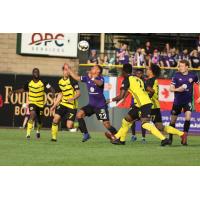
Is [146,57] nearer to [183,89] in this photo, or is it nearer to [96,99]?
[96,99]

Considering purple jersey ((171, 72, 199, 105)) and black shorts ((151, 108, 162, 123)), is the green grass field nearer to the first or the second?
purple jersey ((171, 72, 199, 105))

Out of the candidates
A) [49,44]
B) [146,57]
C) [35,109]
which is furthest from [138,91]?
[49,44]

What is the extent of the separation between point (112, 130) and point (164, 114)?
11.6 metres

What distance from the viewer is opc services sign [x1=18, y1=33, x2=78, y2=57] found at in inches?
1377

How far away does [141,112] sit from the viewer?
61.8 ft

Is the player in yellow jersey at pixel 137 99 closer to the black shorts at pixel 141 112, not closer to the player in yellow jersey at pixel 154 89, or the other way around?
the black shorts at pixel 141 112

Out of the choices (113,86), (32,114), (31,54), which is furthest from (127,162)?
(31,54)

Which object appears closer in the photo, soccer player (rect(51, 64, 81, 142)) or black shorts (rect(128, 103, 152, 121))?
black shorts (rect(128, 103, 152, 121))

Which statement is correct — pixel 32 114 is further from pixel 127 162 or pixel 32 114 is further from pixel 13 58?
pixel 13 58

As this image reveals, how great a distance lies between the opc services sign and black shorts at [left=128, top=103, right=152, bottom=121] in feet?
54.0

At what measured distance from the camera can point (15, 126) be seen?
102 ft

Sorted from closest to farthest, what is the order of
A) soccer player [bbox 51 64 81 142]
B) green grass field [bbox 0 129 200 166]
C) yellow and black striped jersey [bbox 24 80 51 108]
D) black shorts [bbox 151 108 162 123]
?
1. green grass field [bbox 0 129 200 166]
2. soccer player [bbox 51 64 81 142]
3. black shorts [bbox 151 108 162 123]
4. yellow and black striped jersey [bbox 24 80 51 108]

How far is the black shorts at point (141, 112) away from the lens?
18781 millimetres

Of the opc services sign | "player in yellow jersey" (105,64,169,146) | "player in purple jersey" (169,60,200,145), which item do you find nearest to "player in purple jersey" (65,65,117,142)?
"player in yellow jersey" (105,64,169,146)
